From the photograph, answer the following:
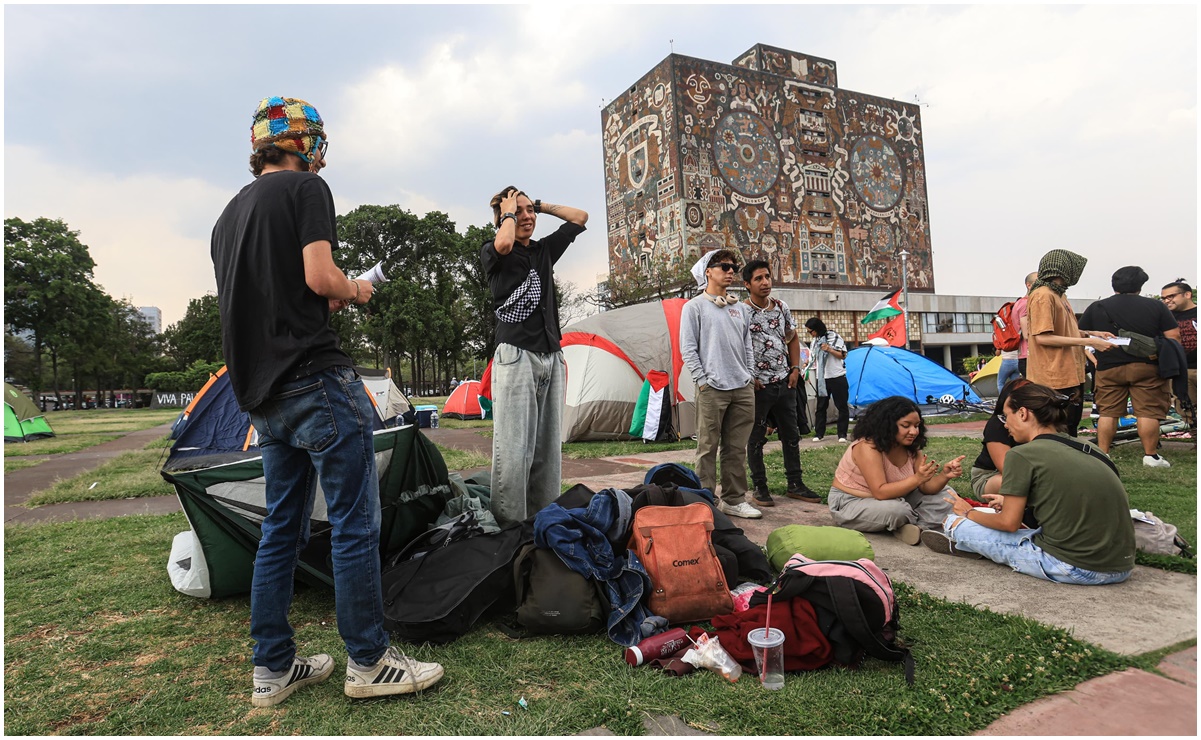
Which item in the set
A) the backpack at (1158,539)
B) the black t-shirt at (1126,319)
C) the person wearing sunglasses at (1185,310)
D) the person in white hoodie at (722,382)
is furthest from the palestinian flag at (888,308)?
the backpack at (1158,539)

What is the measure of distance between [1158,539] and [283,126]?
4460mm

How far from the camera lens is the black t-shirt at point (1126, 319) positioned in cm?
571

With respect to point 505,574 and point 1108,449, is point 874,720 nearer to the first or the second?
point 505,574

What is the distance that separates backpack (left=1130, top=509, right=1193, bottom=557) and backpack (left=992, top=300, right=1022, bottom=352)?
14.2 feet

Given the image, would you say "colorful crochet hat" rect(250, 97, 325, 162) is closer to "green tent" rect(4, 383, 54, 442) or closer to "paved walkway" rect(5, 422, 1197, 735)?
"paved walkway" rect(5, 422, 1197, 735)

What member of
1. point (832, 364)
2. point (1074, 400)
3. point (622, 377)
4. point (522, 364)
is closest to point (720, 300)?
point (522, 364)

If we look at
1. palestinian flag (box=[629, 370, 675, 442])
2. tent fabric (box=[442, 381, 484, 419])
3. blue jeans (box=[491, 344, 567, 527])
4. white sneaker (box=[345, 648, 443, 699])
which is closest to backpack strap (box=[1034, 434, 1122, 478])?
blue jeans (box=[491, 344, 567, 527])

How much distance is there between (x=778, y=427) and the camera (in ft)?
17.5

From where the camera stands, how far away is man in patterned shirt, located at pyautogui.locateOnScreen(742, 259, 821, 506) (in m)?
5.13

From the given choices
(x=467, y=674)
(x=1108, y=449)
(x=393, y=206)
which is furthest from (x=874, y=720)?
(x=393, y=206)

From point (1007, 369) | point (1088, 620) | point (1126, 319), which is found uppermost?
point (1126, 319)

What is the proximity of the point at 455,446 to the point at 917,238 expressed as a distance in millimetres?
45891

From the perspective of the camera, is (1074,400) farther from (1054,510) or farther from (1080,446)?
(1054,510)

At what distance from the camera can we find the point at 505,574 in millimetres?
2867
